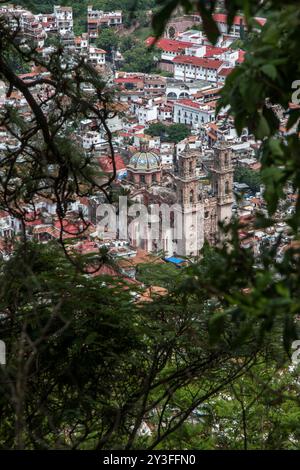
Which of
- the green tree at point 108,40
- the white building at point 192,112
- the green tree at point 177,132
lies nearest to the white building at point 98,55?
the green tree at point 108,40

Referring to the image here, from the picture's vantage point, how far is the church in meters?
13.7

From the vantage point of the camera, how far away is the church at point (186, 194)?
1373cm

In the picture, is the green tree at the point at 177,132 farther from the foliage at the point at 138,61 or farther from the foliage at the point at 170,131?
the foliage at the point at 138,61

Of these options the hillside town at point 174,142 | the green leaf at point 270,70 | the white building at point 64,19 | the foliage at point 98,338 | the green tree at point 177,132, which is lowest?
the green tree at point 177,132

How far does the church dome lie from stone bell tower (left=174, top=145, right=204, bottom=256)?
0.41m

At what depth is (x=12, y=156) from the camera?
1.78 m

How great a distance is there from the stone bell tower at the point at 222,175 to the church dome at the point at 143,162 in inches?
35.4

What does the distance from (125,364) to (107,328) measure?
90 millimetres

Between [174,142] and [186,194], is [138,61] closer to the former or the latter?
[174,142]

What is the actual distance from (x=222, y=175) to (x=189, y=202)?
68 centimetres

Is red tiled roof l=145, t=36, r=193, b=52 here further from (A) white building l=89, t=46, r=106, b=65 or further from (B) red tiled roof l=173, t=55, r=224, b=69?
(A) white building l=89, t=46, r=106, b=65

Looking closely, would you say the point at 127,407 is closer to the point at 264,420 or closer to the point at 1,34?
the point at 264,420

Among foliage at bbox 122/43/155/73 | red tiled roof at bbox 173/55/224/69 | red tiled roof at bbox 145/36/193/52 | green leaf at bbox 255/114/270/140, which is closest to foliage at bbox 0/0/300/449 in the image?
green leaf at bbox 255/114/270/140
